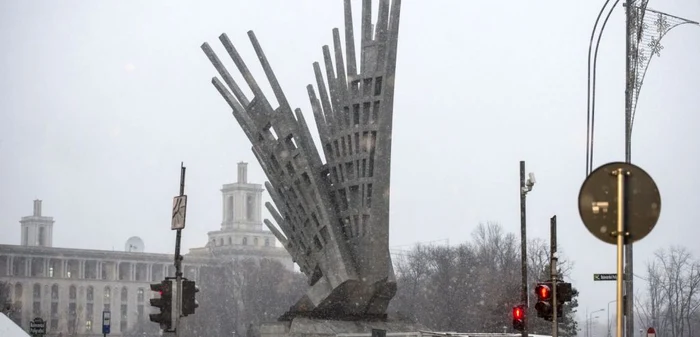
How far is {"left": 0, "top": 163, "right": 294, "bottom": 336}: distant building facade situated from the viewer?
124m

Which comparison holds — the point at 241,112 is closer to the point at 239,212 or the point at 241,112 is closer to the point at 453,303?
the point at 453,303

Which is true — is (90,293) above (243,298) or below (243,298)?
below

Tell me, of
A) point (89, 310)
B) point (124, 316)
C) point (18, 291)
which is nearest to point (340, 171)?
point (18, 291)

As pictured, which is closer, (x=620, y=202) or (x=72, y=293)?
(x=620, y=202)

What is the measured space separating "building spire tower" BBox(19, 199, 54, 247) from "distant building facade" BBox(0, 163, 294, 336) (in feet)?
51.3

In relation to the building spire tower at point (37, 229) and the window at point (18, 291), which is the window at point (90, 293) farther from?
the building spire tower at point (37, 229)

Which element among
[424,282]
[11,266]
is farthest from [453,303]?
[11,266]

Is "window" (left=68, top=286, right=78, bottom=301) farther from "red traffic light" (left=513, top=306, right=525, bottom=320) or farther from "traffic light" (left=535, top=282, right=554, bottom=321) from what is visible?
"traffic light" (left=535, top=282, right=554, bottom=321)

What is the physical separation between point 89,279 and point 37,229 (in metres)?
30.1

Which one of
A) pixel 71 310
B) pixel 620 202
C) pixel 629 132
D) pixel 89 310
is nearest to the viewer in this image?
pixel 620 202

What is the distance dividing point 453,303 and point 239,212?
290 feet

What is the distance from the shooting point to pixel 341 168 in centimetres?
2547

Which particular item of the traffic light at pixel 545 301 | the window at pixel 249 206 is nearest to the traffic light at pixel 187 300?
the traffic light at pixel 545 301

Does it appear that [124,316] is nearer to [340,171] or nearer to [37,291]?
[37,291]
